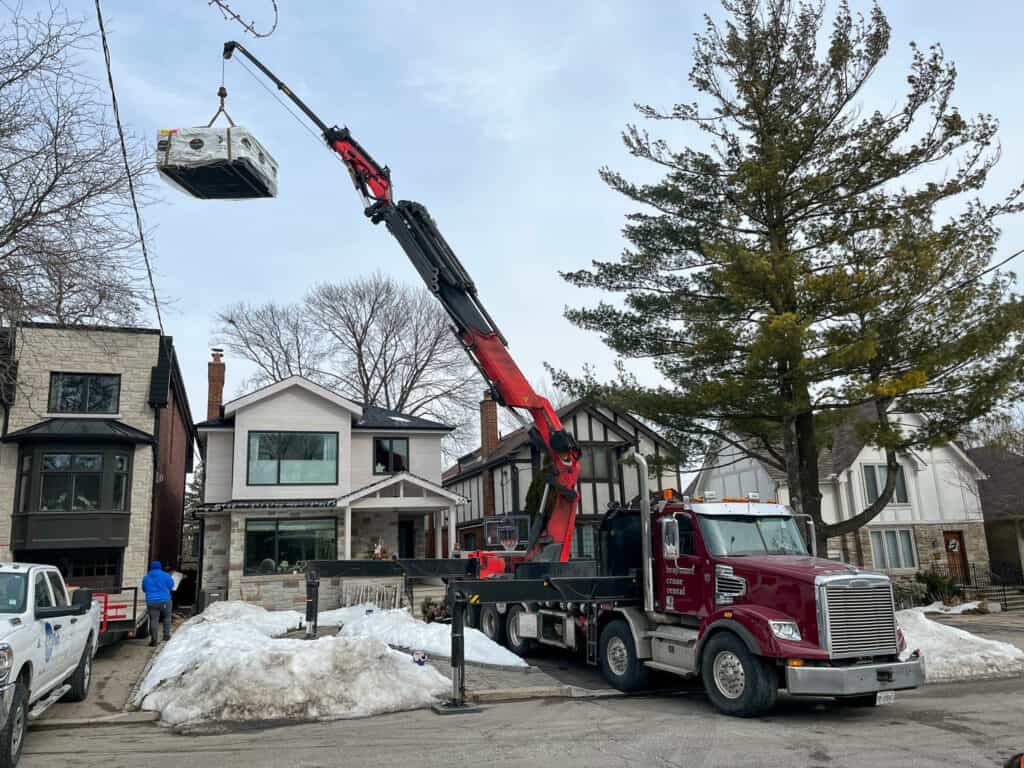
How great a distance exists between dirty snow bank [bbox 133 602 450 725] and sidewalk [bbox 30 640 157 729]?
0.30 m

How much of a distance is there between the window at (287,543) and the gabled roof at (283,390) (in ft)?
12.0

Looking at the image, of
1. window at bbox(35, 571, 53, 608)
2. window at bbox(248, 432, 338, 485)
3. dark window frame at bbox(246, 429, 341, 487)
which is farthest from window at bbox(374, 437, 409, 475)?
window at bbox(35, 571, 53, 608)

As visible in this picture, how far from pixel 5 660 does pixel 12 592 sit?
1.69m

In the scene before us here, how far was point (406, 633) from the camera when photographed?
14.2 m

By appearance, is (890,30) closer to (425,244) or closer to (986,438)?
(986,438)

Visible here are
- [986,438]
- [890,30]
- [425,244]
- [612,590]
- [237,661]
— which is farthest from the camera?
[986,438]

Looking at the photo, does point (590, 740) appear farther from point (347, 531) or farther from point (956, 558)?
point (956, 558)

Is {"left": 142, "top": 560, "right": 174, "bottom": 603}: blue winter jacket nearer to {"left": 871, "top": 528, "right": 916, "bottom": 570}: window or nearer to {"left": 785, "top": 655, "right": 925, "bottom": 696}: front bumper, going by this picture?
{"left": 785, "top": 655, "right": 925, "bottom": 696}: front bumper

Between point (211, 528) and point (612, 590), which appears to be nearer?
point (612, 590)

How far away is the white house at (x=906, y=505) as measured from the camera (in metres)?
27.8

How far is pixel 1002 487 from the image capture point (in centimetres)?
3084

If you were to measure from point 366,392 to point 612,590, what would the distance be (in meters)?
33.5

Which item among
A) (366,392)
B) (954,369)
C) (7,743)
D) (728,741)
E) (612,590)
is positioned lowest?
(728,741)

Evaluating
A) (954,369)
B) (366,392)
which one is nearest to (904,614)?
(954,369)
